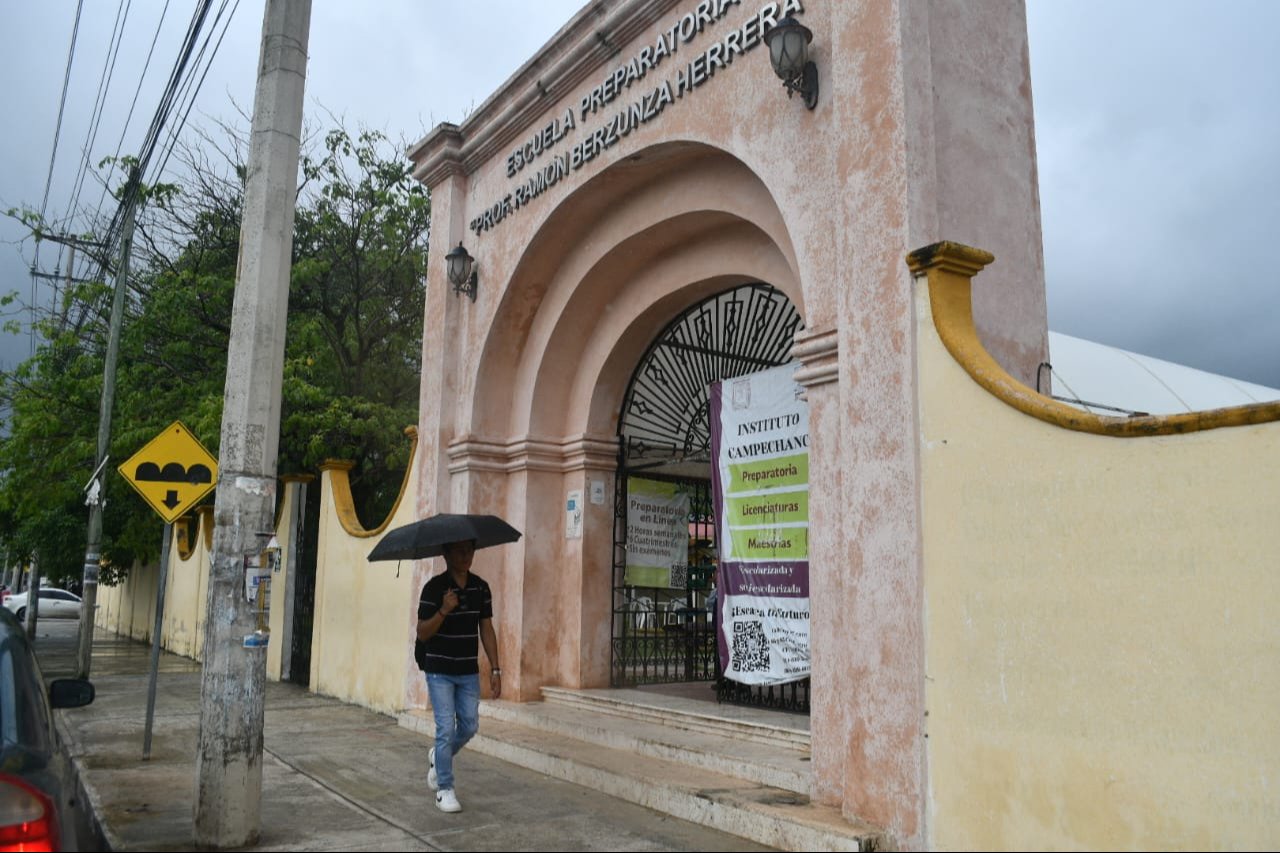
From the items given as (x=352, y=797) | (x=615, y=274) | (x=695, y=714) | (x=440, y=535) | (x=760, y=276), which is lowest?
(x=352, y=797)

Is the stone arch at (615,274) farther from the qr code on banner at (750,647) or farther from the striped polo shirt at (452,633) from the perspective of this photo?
the striped polo shirt at (452,633)

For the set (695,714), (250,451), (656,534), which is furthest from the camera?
(656,534)

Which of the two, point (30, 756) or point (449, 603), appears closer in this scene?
point (30, 756)

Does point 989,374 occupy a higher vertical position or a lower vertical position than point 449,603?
higher

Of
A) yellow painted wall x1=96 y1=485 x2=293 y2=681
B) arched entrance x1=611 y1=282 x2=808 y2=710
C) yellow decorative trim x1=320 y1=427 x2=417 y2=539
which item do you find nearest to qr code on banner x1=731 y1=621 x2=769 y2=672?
arched entrance x1=611 y1=282 x2=808 y2=710

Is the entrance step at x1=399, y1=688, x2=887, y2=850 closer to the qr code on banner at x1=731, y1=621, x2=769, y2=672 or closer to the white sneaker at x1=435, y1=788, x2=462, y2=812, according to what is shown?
the qr code on banner at x1=731, y1=621, x2=769, y2=672

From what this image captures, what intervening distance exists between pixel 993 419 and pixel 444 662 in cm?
357

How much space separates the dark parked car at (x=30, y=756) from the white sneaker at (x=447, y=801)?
2315 millimetres

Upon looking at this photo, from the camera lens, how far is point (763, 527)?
761cm

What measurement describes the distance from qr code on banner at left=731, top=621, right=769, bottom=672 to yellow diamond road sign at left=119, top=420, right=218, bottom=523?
424 cm

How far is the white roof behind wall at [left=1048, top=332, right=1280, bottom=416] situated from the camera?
8430 mm

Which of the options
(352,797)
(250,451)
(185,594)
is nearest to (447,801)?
(352,797)

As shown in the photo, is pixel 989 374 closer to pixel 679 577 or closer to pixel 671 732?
pixel 671 732

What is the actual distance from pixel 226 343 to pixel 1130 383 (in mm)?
12735
